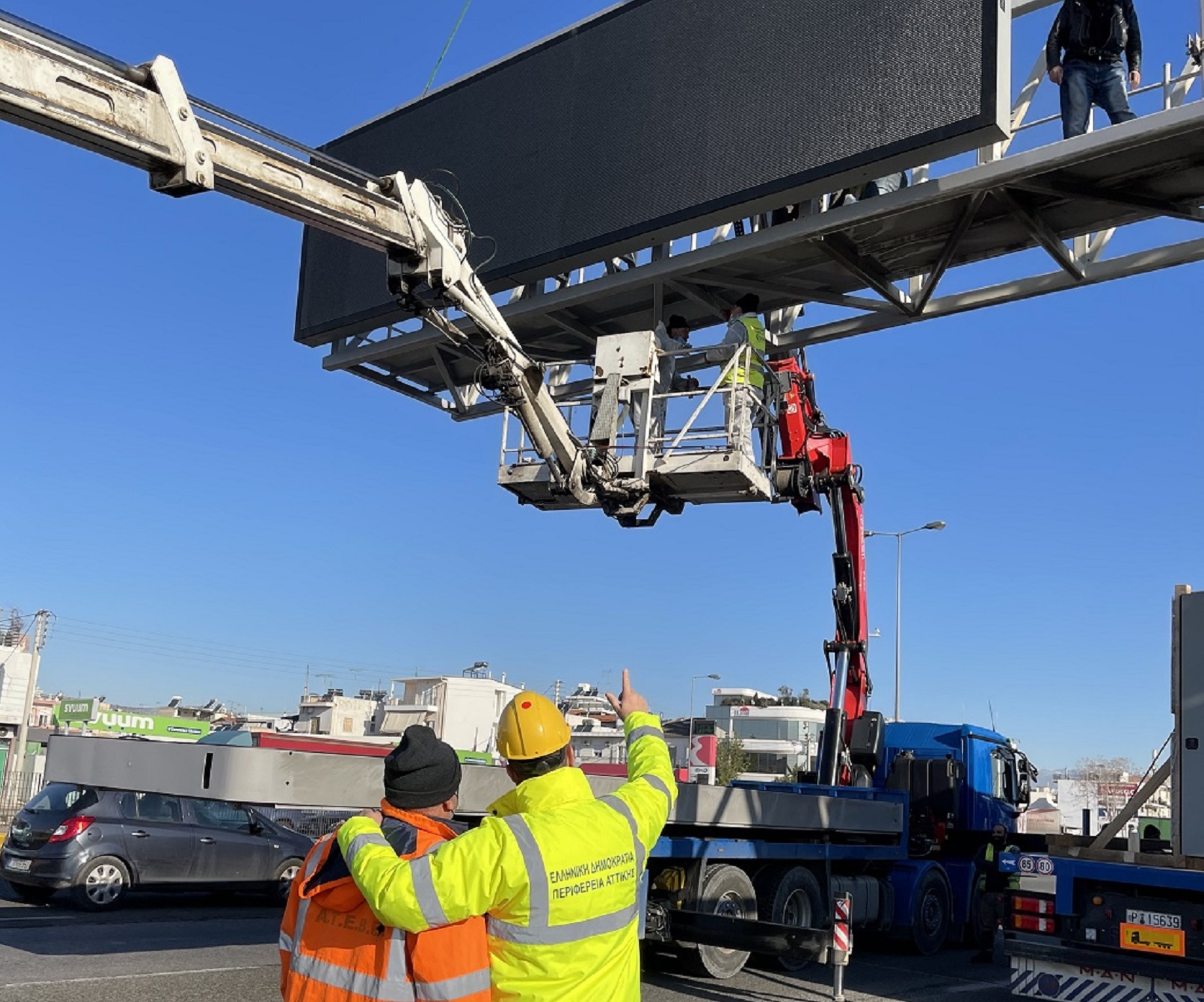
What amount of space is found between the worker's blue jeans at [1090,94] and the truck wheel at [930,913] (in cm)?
730

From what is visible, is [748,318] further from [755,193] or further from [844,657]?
[844,657]

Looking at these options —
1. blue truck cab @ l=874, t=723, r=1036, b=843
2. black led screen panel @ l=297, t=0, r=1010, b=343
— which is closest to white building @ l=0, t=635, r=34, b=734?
black led screen panel @ l=297, t=0, r=1010, b=343

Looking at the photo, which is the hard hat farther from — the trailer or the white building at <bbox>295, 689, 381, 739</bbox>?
the white building at <bbox>295, 689, 381, 739</bbox>

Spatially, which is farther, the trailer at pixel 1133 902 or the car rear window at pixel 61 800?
the car rear window at pixel 61 800

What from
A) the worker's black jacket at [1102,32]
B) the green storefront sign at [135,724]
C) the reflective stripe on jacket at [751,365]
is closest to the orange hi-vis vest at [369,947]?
the reflective stripe on jacket at [751,365]

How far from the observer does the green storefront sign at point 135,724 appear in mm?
33281

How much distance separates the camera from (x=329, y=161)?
7461 millimetres

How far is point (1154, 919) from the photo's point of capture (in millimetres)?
7730

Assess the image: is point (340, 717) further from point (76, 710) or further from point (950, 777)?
point (950, 777)

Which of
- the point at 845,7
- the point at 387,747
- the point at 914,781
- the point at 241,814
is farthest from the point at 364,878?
the point at 387,747

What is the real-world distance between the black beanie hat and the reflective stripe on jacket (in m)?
6.99

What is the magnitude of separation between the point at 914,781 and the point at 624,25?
27.7 feet

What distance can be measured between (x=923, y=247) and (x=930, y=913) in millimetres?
6708

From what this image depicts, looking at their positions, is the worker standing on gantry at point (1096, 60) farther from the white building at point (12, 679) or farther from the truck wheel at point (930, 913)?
the white building at point (12, 679)
